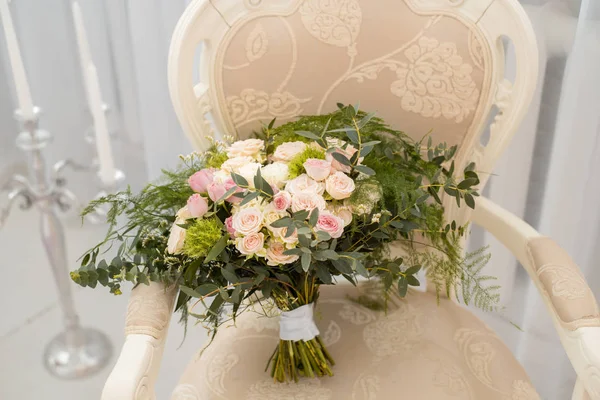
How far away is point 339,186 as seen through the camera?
0.72 metres

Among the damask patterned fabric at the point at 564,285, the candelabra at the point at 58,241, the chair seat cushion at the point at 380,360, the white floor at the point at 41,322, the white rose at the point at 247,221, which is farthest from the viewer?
the white floor at the point at 41,322

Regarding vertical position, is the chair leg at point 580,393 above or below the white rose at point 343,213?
below

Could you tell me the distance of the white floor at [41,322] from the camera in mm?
1594

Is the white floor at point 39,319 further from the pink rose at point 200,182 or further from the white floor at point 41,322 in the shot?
the pink rose at point 200,182

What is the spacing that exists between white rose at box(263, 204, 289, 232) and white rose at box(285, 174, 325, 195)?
3 cm

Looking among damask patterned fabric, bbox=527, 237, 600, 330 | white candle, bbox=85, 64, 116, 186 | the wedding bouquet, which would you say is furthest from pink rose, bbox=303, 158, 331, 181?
white candle, bbox=85, 64, 116, 186

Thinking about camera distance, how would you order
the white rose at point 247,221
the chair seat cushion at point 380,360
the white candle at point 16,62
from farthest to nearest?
the white candle at point 16,62 < the chair seat cushion at point 380,360 < the white rose at point 247,221

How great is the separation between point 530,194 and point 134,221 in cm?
104

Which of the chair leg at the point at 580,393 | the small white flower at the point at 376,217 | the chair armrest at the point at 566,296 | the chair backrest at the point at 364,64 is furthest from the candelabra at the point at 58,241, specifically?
the chair leg at the point at 580,393

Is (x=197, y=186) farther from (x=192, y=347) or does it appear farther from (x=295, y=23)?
(x=192, y=347)

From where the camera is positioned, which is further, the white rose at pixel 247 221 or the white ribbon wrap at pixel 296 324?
the white ribbon wrap at pixel 296 324

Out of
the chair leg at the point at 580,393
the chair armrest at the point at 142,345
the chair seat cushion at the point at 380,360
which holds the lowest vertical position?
the chair seat cushion at the point at 380,360

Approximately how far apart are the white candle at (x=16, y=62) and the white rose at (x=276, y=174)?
67 centimetres

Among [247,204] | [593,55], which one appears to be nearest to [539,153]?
[593,55]
